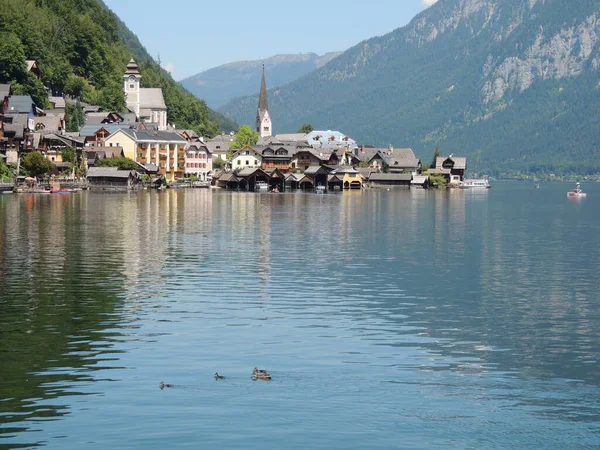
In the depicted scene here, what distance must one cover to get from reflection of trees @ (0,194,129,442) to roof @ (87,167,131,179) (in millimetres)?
73156

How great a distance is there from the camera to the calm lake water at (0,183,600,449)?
62.2 feet

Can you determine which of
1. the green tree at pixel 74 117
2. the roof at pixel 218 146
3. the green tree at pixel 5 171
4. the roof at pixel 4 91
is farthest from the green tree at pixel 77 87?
the green tree at pixel 5 171

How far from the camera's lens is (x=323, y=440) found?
18.3m

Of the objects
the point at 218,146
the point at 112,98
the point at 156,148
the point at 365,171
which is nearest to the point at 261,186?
the point at 156,148

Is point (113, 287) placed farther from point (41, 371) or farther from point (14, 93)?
point (14, 93)

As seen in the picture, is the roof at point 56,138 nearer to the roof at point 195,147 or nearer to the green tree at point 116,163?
the green tree at point 116,163

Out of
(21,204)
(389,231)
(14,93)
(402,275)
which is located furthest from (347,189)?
(402,275)

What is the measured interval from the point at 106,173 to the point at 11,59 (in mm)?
26513

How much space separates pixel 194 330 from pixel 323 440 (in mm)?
10001

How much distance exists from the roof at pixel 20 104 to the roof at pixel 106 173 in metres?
11.8

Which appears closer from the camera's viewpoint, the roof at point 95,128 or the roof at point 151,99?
the roof at point 95,128

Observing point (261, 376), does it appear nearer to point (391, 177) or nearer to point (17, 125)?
point (17, 125)

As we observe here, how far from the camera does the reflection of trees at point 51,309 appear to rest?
69.6 ft

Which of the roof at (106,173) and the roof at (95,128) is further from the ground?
the roof at (95,128)
